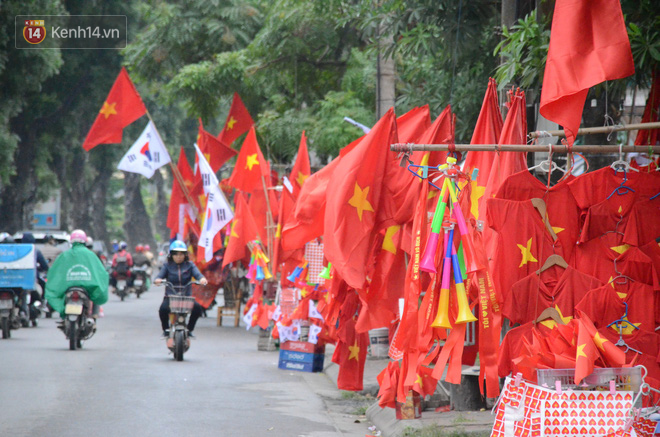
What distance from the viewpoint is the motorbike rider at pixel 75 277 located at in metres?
14.7

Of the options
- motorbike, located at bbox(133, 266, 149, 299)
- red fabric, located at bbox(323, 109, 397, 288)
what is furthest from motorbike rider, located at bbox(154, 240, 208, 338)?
motorbike, located at bbox(133, 266, 149, 299)

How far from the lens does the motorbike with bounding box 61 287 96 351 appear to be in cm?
1445

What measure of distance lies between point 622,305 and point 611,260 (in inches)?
12.9

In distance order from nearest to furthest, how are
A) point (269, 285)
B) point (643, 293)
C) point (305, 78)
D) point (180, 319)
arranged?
point (643, 293), point (180, 319), point (269, 285), point (305, 78)

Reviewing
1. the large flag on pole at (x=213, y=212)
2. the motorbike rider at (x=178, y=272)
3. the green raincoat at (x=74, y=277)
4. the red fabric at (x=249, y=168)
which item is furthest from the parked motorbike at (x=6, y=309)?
the red fabric at (x=249, y=168)

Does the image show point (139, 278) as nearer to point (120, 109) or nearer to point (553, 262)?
point (120, 109)

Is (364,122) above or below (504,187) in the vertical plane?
above

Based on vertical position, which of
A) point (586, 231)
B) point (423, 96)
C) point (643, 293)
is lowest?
point (643, 293)

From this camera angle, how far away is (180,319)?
13.7 metres

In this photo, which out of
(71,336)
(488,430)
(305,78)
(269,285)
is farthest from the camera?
(305,78)

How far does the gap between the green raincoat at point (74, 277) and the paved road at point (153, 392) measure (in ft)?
2.73

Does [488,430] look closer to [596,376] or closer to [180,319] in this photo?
[596,376]

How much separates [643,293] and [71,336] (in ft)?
34.8

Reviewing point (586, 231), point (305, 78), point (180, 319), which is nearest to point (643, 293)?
point (586, 231)
